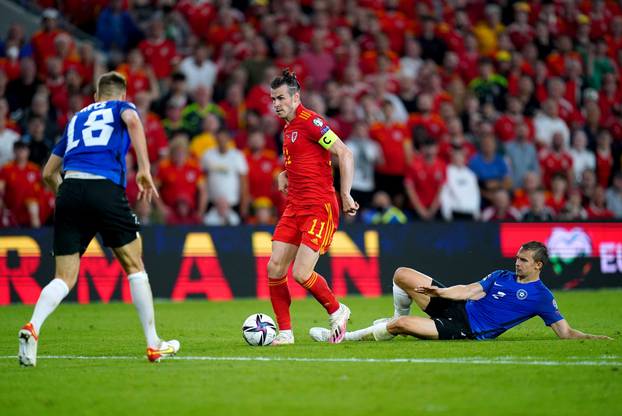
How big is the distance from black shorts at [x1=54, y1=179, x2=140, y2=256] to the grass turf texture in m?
1.08

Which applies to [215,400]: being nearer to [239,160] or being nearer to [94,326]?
[94,326]

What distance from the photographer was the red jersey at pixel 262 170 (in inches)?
783

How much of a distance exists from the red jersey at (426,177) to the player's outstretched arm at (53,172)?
440 inches

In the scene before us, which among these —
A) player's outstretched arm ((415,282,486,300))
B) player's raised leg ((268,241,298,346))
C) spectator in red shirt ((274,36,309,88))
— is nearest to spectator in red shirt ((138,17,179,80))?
spectator in red shirt ((274,36,309,88))

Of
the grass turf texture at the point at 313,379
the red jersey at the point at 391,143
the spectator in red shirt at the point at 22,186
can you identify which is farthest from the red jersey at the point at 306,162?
the red jersey at the point at 391,143

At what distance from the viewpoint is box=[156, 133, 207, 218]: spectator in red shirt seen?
1923 centimetres

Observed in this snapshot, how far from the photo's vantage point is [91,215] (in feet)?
30.3

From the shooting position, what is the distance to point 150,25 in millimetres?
21547

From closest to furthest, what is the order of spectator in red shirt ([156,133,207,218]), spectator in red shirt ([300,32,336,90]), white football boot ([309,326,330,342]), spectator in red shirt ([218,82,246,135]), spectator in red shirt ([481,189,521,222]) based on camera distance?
white football boot ([309,326,330,342]), spectator in red shirt ([156,133,207,218]), spectator in red shirt ([481,189,521,222]), spectator in red shirt ([218,82,246,135]), spectator in red shirt ([300,32,336,90])

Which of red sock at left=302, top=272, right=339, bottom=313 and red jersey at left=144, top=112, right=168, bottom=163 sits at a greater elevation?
red jersey at left=144, top=112, right=168, bottom=163

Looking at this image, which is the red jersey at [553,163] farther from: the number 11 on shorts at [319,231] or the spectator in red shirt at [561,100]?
→ the number 11 on shorts at [319,231]

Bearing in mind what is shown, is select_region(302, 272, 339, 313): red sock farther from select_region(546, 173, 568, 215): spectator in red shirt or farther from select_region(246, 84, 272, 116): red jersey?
select_region(546, 173, 568, 215): spectator in red shirt

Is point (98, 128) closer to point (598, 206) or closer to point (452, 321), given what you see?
point (452, 321)

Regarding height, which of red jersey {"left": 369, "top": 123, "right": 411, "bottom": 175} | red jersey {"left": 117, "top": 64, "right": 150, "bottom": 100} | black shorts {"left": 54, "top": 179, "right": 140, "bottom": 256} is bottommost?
black shorts {"left": 54, "top": 179, "right": 140, "bottom": 256}
